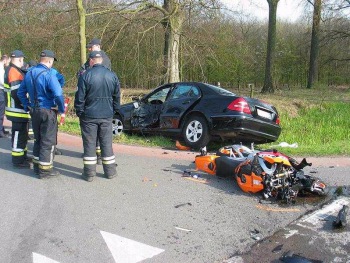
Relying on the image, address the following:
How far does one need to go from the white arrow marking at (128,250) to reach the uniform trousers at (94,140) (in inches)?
77.7

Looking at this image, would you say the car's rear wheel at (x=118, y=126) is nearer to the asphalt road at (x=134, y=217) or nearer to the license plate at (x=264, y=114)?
the asphalt road at (x=134, y=217)

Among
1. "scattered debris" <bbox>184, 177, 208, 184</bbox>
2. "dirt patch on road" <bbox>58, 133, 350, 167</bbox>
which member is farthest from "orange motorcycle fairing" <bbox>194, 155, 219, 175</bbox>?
"dirt patch on road" <bbox>58, 133, 350, 167</bbox>

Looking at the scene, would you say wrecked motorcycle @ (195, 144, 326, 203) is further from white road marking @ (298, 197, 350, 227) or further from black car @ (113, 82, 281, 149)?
black car @ (113, 82, 281, 149)

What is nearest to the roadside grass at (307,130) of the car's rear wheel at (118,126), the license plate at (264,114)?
the car's rear wheel at (118,126)

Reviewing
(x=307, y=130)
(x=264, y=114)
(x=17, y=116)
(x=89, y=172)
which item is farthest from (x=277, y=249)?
(x=307, y=130)

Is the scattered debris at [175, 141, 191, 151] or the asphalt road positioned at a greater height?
the scattered debris at [175, 141, 191, 151]

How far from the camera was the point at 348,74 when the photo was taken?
35.9m

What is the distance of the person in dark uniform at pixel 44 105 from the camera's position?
5.83 metres

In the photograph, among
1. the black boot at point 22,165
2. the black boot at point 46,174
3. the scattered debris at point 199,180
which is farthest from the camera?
the black boot at point 22,165

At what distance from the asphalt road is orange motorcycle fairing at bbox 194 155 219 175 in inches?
6.4

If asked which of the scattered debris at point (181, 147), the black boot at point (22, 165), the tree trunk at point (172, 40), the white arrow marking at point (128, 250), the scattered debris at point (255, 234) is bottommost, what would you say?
the white arrow marking at point (128, 250)

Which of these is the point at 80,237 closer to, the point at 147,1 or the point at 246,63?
the point at 147,1

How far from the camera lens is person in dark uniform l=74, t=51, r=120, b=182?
221 inches

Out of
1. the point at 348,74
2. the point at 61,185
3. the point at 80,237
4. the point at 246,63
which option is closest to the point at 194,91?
the point at 61,185
